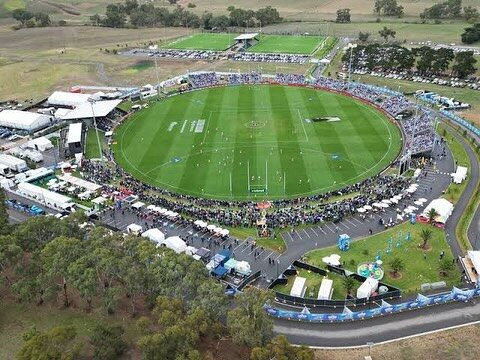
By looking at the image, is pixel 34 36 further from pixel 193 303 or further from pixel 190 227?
pixel 193 303

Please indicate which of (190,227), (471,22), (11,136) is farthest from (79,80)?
(471,22)

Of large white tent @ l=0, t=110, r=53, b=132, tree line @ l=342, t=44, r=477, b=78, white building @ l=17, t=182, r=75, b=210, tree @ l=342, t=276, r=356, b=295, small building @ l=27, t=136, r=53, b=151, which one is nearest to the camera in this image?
tree @ l=342, t=276, r=356, b=295

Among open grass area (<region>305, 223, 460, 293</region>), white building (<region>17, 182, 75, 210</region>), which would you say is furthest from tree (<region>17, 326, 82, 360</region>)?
white building (<region>17, 182, 75, 210</region>)

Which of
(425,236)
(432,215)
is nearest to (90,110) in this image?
(432,215)

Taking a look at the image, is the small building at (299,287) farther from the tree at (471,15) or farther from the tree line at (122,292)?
the tree at (471,15)

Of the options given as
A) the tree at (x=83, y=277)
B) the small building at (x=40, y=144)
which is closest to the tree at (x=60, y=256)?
the tree at (x=83, y=277)

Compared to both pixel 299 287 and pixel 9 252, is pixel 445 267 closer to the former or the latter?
pixel 299 287

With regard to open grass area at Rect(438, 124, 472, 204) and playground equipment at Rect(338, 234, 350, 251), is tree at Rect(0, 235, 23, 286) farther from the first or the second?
open grass area at Rect(438, 124, 472, 204)
